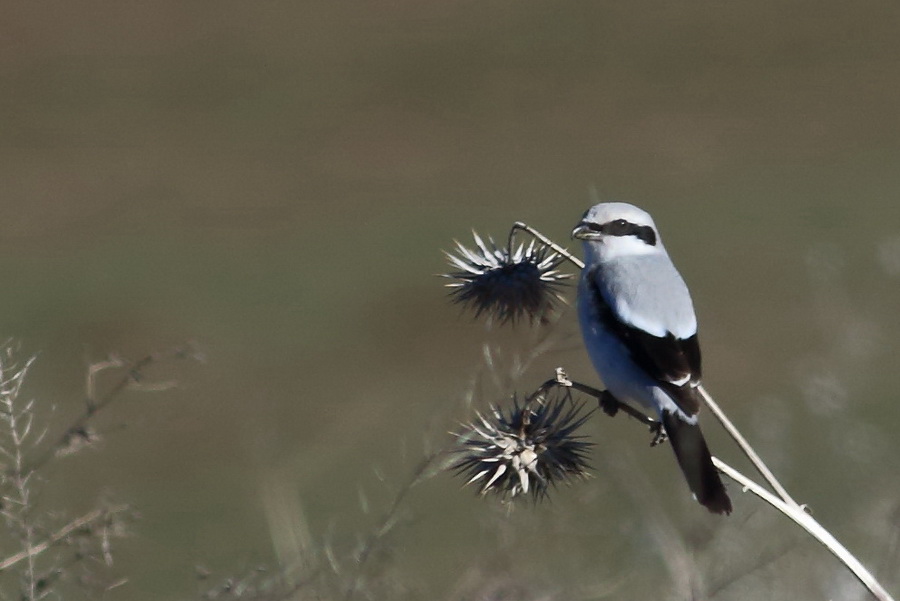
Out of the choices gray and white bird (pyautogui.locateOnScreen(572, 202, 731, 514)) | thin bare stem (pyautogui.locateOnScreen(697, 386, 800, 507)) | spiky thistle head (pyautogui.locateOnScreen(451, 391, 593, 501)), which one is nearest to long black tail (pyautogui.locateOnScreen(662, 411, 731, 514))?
gray and white bird (pyautogui.locateOnScreen(572, 202, 731, 514))

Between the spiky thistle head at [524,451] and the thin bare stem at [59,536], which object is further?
the spiky thistle head at [524,451]

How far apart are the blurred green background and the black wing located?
312mm

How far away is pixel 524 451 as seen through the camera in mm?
4574

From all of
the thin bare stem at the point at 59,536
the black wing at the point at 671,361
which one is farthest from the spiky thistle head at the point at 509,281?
the thin bare stem at the point at 59,536

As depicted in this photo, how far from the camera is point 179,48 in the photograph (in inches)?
1193

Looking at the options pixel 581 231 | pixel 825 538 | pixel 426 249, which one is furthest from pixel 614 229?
pixel 426 249

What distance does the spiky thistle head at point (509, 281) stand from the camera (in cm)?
495

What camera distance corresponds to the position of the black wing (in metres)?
4.77

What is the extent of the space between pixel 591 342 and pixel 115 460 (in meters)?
9.77

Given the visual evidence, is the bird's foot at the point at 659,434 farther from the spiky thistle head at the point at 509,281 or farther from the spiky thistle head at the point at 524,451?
the spiky thistle head at the point at 509,281

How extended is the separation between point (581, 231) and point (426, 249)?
15.4 metres

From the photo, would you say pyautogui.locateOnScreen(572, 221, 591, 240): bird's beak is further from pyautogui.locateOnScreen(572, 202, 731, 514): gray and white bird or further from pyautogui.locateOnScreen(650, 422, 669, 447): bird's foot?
pyautogui.locateOnScreen(650, 422, 669, 447): bird's foot

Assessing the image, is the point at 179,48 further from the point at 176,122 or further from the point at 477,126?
the point at 477,126

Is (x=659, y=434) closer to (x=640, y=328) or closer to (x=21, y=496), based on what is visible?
(x=640, y=328)
